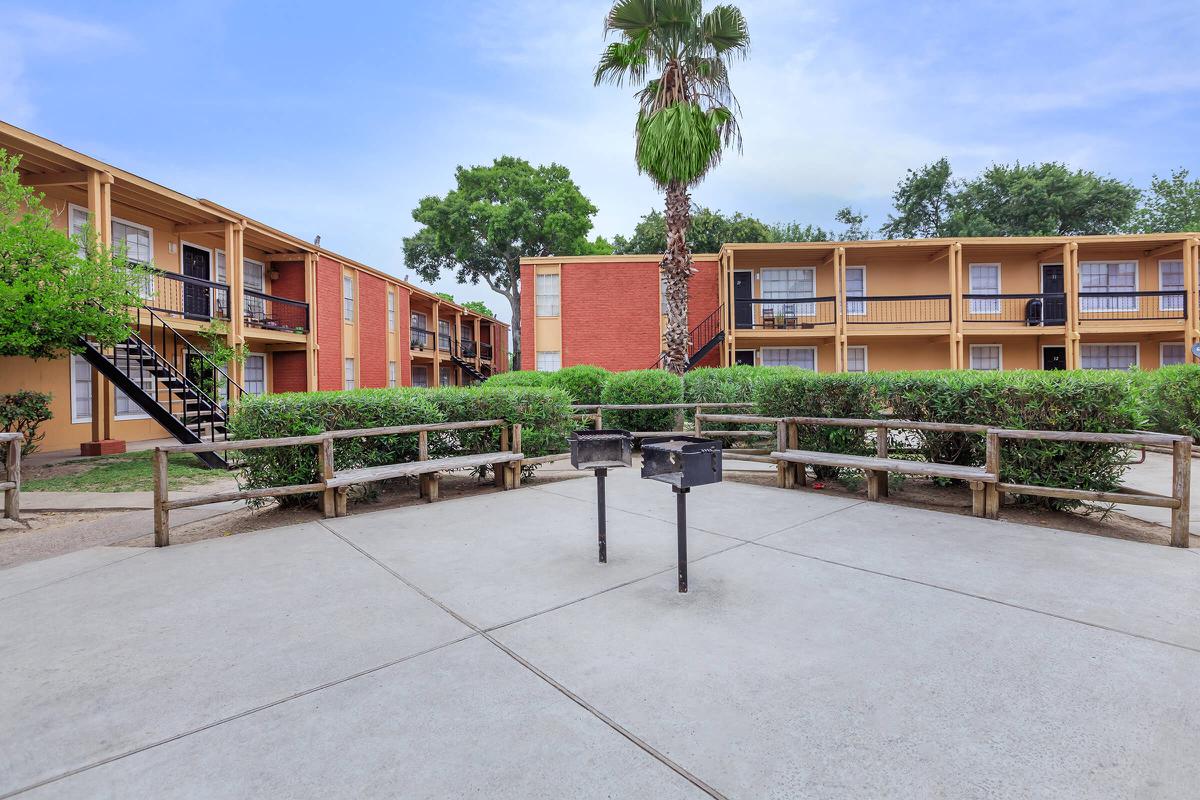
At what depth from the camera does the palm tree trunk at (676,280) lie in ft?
49.4

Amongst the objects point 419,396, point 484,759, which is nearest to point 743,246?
point 419,396

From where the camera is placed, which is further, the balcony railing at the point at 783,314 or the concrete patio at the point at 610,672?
the balcony railing at the point at 783,314

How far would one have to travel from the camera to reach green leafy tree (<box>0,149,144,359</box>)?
8.73m

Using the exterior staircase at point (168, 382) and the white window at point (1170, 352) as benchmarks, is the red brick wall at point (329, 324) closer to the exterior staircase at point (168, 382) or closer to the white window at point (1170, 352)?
the exterior staircase at point (168, 382)

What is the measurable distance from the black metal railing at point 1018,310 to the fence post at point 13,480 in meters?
24.3

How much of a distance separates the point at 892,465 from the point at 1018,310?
1984 centimetres

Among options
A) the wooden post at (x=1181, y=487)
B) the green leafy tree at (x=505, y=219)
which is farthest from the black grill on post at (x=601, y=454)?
the green leafy tree at (x=505, y=219)

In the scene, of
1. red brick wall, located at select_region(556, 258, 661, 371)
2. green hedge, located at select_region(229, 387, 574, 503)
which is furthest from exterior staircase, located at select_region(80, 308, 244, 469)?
red brick wall, located at select_region(556, 258, 661, 371)

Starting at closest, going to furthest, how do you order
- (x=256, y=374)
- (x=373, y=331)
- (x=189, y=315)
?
(x=189, y=315) → (x=256, y=374) → (x=373, y=331)

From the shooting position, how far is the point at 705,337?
21.2m

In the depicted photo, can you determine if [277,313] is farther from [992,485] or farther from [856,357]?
[856,357]

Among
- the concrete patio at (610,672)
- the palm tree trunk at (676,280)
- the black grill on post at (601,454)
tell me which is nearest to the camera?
the concrete patio at (610,672)

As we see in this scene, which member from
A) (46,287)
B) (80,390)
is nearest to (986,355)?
(46,287)

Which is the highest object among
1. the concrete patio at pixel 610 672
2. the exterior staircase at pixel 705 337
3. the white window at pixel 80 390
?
the exterior staircase at pixel 705 337
